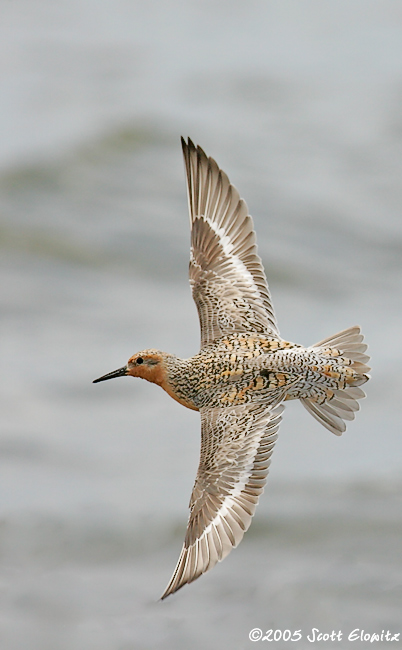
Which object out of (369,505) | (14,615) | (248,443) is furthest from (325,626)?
(248,443)

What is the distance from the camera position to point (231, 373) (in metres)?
6.32

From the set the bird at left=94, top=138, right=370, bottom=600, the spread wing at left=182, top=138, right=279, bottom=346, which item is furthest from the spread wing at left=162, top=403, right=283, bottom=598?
the spread wing at left=182, top=138, right=279, bottom=346

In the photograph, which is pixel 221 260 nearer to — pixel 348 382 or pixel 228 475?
pixel 348 382

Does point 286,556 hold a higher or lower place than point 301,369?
lower

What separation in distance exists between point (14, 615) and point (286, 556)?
204cm

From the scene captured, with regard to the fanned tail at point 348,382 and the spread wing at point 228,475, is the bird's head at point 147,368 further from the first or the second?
the fanned tail at point 348,382

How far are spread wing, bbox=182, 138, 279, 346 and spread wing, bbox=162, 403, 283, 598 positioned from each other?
1.91 ft

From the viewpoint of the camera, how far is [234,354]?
641 cm

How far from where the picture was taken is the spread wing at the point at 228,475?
19.8ft

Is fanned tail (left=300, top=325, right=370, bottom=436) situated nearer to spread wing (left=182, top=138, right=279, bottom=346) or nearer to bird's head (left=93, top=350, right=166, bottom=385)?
spread wing (left=182, top=138, right=279, bottom=346)

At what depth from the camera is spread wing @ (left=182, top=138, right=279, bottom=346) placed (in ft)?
21.9

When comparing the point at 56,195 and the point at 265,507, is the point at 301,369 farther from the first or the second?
the point at 56,195

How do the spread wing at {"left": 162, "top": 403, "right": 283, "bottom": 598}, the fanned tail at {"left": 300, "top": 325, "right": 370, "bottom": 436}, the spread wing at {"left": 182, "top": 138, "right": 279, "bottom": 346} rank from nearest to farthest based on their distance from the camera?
the spread wing at {"left": 162, "top": 403, "right": 283, "bottom": 598}, the fanned tail at {"left": 300, "top": 325, "right": 370, "bottom": 436}, the spread wing at {"left": 182, "top": 138, "right": 279, "bottom": 346}

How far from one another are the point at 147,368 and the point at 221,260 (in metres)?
0.79
